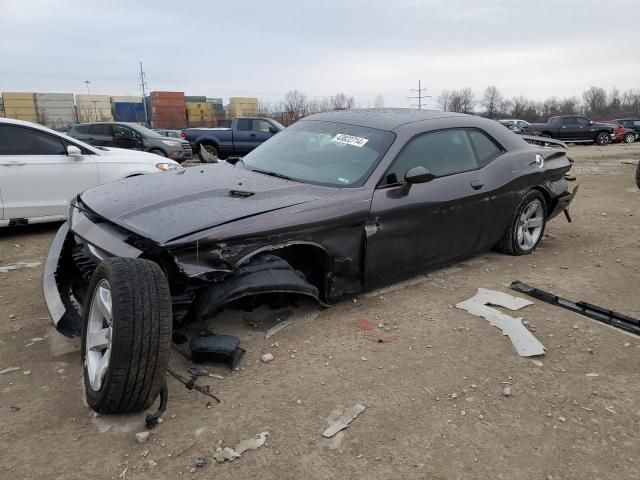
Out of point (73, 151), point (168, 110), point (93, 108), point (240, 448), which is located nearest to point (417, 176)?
point (240, 448)

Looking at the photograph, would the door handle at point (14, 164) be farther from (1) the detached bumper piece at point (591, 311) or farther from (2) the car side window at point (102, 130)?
(2) the car side window at point (102, 130)

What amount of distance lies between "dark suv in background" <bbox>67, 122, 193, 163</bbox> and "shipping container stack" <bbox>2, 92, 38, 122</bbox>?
2409 inches

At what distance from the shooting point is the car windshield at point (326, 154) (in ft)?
13.0

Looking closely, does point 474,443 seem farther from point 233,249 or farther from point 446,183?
point 446,183

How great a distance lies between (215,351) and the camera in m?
3.04

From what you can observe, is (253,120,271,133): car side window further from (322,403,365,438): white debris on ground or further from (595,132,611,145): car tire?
(595,132,611,145): car tire

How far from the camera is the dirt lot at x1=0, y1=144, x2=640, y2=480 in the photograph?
229 cm

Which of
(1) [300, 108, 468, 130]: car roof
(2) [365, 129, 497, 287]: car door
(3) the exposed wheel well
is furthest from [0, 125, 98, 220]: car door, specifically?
(2) [365, 129, 497, 287]: car door

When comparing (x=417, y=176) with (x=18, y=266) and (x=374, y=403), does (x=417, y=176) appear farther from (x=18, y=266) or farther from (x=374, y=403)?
(x=18, y=266)

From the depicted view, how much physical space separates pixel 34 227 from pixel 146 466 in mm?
5688

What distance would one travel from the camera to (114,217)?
3.24m

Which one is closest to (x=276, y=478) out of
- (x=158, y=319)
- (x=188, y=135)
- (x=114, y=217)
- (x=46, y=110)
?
(x=158, y=319)

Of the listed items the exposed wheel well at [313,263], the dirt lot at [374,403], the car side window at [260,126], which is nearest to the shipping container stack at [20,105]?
the car side window at [260,126]

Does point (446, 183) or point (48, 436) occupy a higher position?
point (446, 183)
